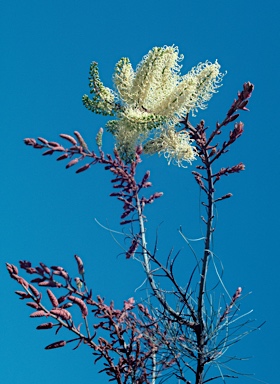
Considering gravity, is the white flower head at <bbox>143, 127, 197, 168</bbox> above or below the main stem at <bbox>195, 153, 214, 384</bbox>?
above

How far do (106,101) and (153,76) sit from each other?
298 millimetres

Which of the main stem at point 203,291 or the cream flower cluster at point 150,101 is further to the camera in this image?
the cream flower cluster at point 150,101

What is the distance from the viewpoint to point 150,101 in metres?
2.95

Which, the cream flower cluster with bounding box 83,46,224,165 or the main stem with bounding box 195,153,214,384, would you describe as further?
the cream flower cluster with bounding box 83,46,224,165

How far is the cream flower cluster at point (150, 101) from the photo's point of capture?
285 centimetres

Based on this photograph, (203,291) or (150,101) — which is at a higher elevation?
(150,101)

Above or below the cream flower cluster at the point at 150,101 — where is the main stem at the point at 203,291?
below

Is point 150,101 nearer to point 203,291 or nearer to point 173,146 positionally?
point 173,146

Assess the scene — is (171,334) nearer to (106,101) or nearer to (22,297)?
(22,297)

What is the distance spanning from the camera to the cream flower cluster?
2854mm

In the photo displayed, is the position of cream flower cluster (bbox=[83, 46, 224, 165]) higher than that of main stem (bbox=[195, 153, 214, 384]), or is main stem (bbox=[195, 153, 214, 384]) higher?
cream flower cluster (bbox=[83, 46, 224, 165])

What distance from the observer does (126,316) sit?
2.33 meters

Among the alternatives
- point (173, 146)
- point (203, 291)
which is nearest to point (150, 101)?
point (173, 146)

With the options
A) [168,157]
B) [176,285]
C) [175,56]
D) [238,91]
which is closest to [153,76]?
[175,56]
